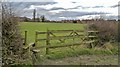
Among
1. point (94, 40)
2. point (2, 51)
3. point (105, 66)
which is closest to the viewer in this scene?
point (2, 51)

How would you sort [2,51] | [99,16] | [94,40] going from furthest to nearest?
[99,16]
[94,40]
[2,51]

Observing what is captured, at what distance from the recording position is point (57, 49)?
1130cm

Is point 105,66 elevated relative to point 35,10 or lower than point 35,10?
lower

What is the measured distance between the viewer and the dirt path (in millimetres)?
9500

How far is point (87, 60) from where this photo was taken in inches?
401

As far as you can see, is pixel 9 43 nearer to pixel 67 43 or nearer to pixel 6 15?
pixel 6 15

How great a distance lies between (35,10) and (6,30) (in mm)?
3970

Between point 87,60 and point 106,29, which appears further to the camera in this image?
point 106,29

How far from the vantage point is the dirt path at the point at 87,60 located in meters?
9.50

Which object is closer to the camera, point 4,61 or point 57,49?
point 4,61

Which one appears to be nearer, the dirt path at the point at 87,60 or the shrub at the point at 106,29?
the dirt path at the point at 87,60

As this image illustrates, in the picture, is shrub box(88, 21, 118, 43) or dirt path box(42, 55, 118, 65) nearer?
dirt path box(42, 55, 118, 65)

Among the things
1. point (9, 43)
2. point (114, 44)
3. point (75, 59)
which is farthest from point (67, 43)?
point (9, 43)

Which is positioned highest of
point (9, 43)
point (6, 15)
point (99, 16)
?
point (6, 15)
